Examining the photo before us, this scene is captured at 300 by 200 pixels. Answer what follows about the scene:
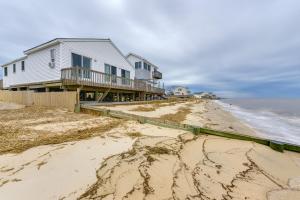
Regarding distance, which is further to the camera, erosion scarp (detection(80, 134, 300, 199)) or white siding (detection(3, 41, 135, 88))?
white siding (detection(3, 41, 135, 88))

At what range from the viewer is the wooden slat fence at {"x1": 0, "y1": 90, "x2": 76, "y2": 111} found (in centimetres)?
1099

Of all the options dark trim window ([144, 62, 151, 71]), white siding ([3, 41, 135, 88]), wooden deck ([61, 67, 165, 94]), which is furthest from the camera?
dark trim window ([144, 62, 151, 71])

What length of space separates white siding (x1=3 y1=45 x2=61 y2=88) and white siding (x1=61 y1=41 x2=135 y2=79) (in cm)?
67

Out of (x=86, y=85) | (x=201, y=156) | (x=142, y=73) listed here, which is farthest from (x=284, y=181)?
(x=142, y=73)

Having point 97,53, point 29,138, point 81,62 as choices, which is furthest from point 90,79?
point 29,138

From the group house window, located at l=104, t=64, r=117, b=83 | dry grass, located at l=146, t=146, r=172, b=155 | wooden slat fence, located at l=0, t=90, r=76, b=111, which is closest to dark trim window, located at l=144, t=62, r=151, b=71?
house window, located at l=104, t=64, r=117, b=83

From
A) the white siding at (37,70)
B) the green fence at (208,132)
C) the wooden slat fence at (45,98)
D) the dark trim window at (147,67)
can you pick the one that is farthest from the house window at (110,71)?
the dark trim window at (147,67)

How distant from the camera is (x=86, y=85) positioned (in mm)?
13297

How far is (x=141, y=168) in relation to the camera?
3.22 meters

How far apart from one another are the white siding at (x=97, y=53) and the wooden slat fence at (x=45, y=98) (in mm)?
3027

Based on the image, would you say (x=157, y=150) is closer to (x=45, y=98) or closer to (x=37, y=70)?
(x=45, y=98)

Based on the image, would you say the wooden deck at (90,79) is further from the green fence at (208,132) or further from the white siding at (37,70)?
the green fence at (208,132)

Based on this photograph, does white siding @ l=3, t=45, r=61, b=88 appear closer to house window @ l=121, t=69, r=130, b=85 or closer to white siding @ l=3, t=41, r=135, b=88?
white siding @ l=3, t=41, r=135, b=88

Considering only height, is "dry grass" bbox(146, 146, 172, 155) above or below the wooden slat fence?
below
